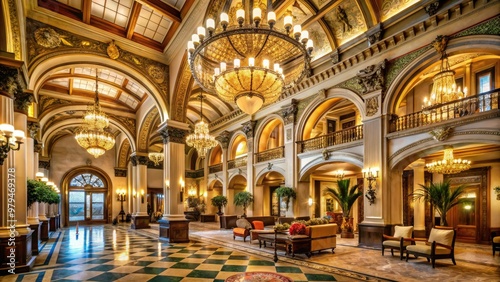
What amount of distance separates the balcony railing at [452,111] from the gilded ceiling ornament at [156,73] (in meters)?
7.82

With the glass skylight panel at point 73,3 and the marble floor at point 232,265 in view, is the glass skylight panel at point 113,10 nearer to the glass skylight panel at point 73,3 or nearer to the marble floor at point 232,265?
the glass skylight panel at point 73,3

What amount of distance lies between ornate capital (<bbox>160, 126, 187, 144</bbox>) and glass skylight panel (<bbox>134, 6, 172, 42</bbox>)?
3065 millimetres

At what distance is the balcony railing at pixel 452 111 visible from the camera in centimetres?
684

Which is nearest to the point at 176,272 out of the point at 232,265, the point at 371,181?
the point at 232,265

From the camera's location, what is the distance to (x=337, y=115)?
1578 cm

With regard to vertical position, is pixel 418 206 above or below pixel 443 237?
below

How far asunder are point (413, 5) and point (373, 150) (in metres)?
4.25

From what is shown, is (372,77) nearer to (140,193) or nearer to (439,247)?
(439,247)

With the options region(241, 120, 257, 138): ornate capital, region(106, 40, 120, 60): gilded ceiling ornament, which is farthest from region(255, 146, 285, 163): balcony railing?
region(106, 40, 120, 60): gilded ceiling ornament

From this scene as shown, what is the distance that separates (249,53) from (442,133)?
219 inches

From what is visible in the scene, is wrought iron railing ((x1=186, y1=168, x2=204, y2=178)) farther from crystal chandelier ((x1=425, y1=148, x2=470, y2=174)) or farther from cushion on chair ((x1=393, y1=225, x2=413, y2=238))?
crystal chandelier ((x1=425, y1=148, x2=470, y2=174))

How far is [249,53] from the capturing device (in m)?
4.80

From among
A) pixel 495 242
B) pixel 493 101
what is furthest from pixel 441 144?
pixel 495 242

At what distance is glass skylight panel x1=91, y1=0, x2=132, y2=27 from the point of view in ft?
25.7
